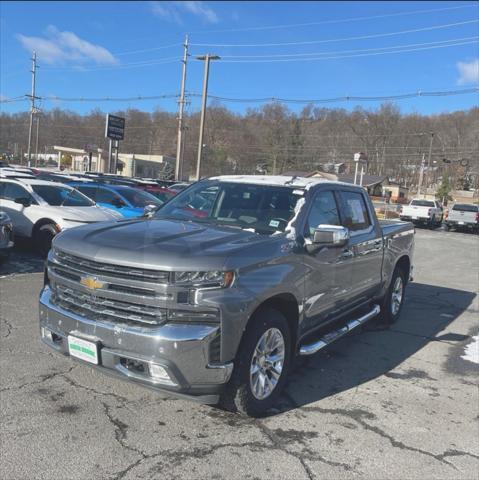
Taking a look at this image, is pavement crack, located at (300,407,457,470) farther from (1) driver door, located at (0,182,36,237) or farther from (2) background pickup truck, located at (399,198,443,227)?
(2) background pickup truck, located at (399,198,443,227)

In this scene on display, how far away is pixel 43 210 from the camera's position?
33.7 ft

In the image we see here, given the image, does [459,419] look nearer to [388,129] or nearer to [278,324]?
[278,324]

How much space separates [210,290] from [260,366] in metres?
0.93

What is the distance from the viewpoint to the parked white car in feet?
33.4

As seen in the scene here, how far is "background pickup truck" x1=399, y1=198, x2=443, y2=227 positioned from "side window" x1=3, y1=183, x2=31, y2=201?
26.2 metres

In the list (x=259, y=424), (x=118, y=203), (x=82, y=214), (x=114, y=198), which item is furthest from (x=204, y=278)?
(x=114, y=198)

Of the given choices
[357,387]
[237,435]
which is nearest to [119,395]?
[237,435]

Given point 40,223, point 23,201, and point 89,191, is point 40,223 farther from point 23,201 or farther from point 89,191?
point 89,191

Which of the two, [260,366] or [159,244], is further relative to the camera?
[260,366]

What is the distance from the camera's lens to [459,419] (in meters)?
4.32

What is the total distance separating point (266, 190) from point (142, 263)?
6.02 feet

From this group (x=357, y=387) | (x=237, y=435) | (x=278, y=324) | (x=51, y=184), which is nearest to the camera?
(x=237, y=435)

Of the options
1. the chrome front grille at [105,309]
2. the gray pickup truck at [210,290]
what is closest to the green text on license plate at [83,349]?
the gray pickup truck at [210,290]

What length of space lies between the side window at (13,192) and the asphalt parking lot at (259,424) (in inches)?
216
